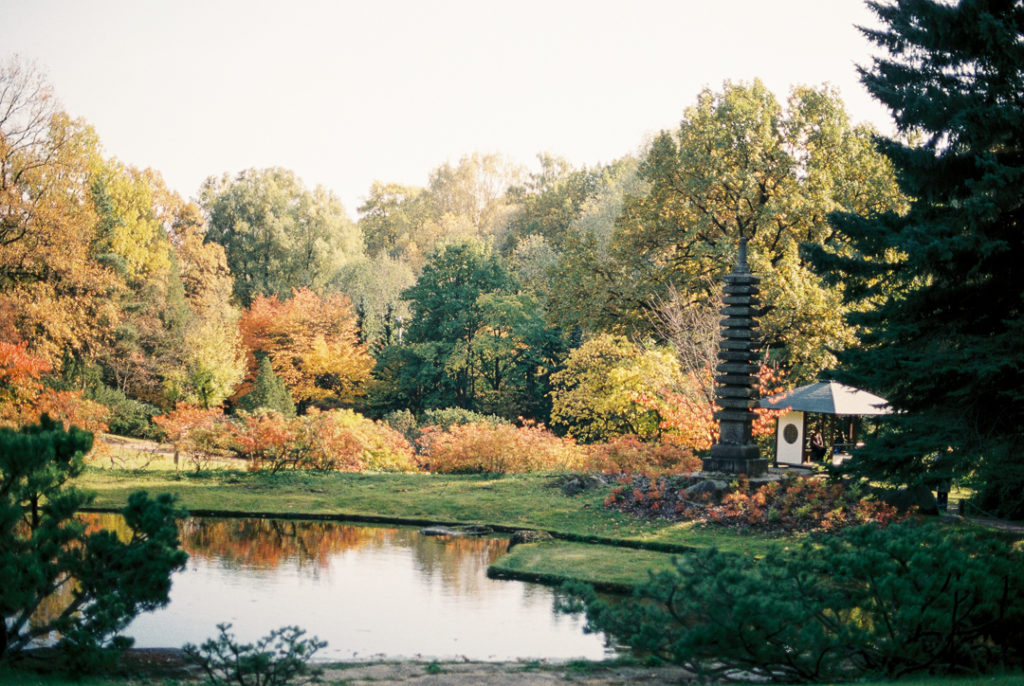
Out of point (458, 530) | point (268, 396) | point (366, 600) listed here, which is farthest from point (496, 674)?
point (268, 396)

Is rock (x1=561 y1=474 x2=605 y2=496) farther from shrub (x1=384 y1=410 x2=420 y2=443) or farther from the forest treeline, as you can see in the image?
shrub (x1=384 y1=410 x2=420 y2=443)

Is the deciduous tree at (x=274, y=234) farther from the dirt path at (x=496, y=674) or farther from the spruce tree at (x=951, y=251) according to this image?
the dirt path at (x=496, y=674)

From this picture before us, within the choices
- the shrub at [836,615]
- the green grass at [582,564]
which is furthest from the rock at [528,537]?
the shrub at [836,615]

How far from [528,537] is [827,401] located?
8394mm

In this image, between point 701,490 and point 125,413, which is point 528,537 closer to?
point 701,490

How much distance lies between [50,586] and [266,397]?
21204mm

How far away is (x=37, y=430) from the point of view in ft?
24.1

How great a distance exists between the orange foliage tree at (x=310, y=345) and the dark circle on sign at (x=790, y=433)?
1685cm

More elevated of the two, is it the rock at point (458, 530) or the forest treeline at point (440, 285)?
the forest treeline at point (440, 285)

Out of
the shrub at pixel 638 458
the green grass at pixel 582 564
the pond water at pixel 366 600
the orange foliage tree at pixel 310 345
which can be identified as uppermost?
the orange foliage tree at pixel 310 345

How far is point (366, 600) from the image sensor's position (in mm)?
10414

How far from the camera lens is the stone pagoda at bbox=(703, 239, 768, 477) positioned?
15.8 m

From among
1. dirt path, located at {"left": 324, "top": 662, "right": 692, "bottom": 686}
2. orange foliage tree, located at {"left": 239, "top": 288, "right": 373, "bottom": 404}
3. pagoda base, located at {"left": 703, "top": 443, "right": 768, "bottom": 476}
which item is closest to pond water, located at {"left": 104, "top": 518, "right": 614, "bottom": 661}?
dirt path, located at {"left": 324, "top": 662, "right": 692, "bottom": 686}

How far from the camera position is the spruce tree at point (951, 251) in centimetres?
942
